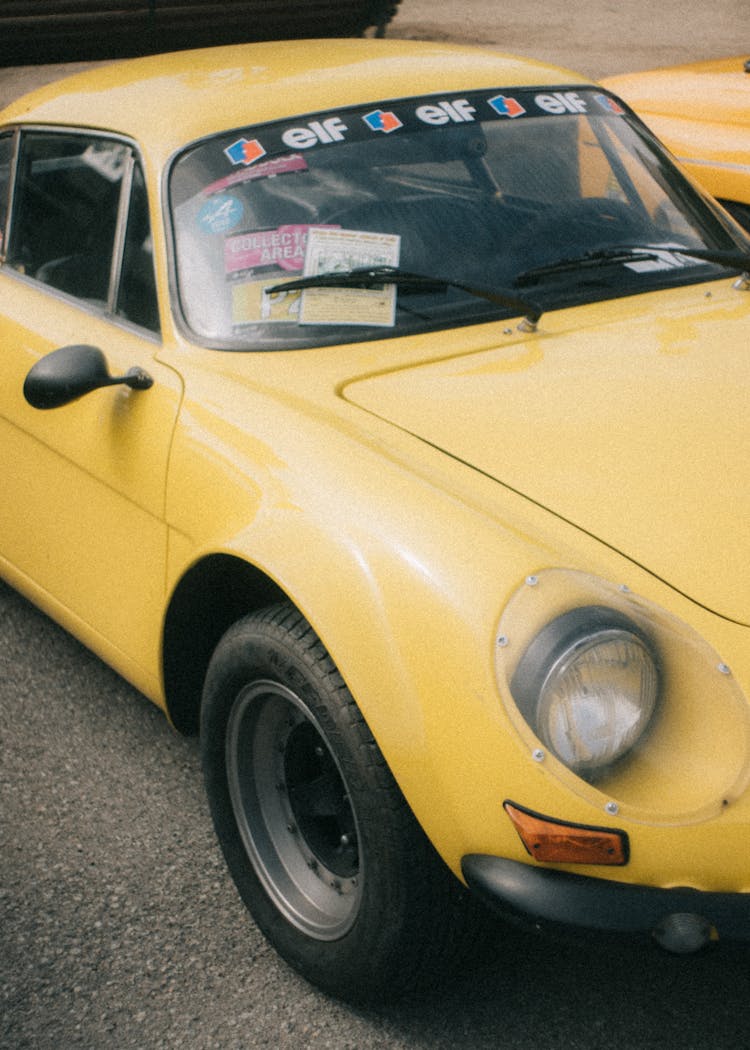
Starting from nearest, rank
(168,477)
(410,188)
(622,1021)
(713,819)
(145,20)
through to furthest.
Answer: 1. (713,819)
2. (622,1021)
3. (168,477)
4. (410,188)
5. (145,20)

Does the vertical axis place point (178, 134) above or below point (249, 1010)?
above

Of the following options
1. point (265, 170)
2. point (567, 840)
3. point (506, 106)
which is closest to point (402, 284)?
point (265, 170)

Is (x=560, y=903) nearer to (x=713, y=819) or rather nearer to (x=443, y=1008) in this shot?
(x=713, y=819)

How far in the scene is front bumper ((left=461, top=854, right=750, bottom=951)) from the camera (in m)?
1.81

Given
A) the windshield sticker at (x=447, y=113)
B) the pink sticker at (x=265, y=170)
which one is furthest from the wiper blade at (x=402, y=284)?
the windshield sticker at (x=447, y=113)

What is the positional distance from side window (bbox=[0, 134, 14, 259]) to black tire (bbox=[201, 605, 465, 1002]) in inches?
65.4

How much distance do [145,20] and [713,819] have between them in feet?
41.8

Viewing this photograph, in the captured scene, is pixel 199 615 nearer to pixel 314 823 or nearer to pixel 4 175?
pixel 314 823

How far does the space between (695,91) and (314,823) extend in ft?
12.6

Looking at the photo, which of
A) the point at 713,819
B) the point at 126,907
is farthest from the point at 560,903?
the point at 126,907

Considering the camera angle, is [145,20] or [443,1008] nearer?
[443,1008]

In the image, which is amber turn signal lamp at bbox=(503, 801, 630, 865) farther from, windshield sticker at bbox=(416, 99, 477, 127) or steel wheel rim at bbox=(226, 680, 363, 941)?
windshield sticker at bbox=(416, 99, 477, 127)

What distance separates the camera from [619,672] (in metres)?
1.89

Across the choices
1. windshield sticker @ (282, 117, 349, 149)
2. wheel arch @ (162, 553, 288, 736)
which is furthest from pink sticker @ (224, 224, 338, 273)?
wheel arch @ (162, 553, 288, 736)
